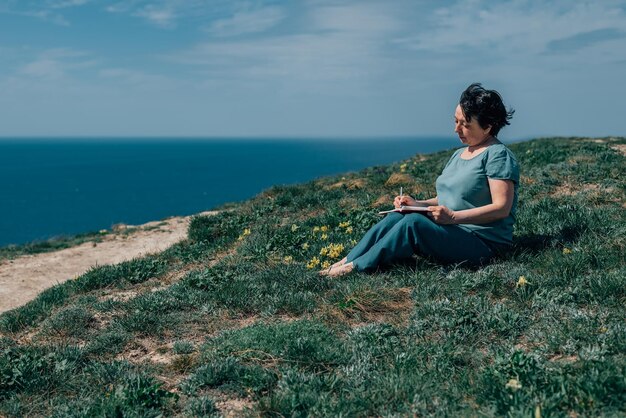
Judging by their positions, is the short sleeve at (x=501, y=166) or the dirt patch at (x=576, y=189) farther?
the dirt patch at (x=576, y=189)

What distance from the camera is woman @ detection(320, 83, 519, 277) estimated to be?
6137 mm

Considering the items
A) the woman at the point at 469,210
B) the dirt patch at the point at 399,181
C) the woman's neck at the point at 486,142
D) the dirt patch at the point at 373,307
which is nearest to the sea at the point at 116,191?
the dirt patch at the point at 399,181

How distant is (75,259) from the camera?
14.5 meters

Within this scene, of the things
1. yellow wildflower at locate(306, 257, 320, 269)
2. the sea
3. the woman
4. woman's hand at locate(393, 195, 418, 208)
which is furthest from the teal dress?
the sea

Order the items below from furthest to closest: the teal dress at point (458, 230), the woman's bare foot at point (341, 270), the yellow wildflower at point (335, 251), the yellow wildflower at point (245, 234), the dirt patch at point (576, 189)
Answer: the yellow wildflower at point (245, 234)
the dirt patch at point (576, 189)
the yellow wildflower at point (335, 251)
the woman's bare foot at point (341, 270)
the teal dress at point (458, 230)

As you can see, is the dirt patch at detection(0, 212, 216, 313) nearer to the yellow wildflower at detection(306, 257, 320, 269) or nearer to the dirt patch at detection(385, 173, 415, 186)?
the dirt patch at detection(385, 173, 415, 186)

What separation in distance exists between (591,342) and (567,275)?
5.16 ft

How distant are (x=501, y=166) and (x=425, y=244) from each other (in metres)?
1.13

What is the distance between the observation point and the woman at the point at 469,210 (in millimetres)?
6137

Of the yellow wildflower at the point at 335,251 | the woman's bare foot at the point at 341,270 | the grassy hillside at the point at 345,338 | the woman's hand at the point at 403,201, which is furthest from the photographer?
the yellow wildflower at the point at 335,251

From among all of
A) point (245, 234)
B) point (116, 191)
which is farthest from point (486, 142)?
point (116, 191)

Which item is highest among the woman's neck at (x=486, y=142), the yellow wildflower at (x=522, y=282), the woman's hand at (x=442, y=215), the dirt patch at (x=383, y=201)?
the woman's neck at (x=486, y=142)

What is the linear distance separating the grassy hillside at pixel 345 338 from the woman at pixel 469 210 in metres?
0.23

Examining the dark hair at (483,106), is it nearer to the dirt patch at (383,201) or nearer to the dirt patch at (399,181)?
the dirt patch at (383,201)
